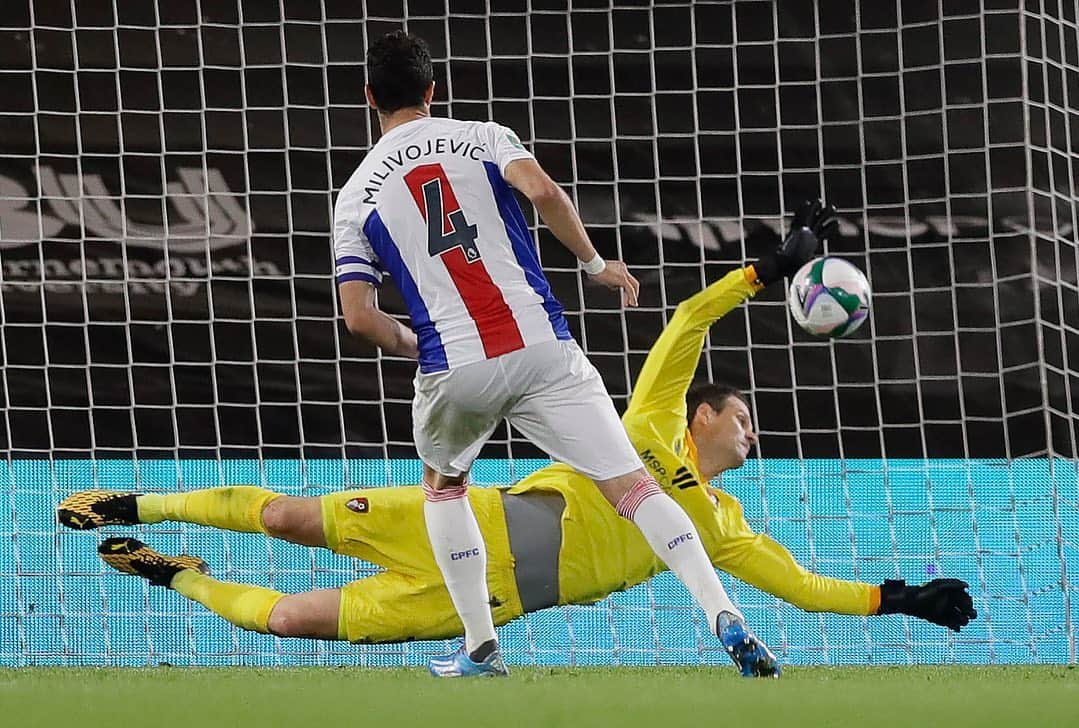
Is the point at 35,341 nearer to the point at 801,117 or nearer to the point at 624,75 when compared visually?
the point at 624,75

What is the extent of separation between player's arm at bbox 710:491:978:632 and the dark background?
360cm

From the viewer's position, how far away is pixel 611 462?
406 centimetres

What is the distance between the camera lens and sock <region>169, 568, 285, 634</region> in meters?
5.06

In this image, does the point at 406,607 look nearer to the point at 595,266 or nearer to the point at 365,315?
the point at 365,315

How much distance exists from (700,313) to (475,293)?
83 centimetres

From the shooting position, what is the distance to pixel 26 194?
877cm

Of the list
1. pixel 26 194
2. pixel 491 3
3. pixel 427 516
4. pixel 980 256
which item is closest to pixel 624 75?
pixel 491 3

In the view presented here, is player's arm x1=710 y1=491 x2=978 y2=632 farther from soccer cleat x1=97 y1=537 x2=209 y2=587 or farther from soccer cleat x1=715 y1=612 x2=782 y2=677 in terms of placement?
soccer cleat x1=97 y1=537 x2=209 y2=587

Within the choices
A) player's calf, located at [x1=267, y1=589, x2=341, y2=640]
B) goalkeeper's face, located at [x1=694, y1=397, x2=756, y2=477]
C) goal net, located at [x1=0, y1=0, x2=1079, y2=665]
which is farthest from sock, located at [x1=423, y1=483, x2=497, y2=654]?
goal net, located at [x1=0, y1=0, x2=1079, y2=665]

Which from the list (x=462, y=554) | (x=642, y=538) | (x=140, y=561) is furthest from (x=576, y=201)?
(x=462, y=554)

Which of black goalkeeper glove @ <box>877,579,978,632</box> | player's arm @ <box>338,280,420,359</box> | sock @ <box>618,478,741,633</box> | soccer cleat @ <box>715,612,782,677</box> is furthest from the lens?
black goalkeeper glove @ <box>877,579,978,632</box>

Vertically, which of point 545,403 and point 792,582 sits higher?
point 545,403

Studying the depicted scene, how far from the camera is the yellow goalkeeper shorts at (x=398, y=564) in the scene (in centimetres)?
500

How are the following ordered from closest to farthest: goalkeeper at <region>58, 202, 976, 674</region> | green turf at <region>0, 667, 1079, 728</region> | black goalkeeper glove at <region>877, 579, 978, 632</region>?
green turf at <region>0, 667, 1079, 728</region>
black goalkeeper glove at <region>877, 579, 978, 632</region>
goalkeeper at <region>58, 202, 976, 674</region>
